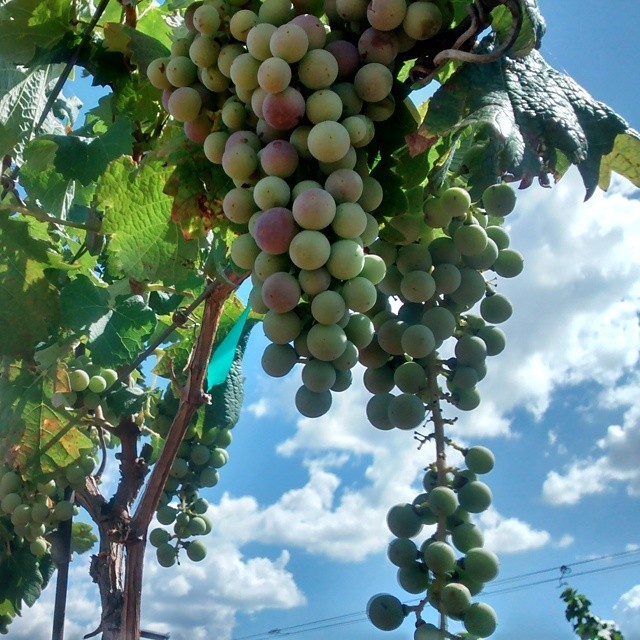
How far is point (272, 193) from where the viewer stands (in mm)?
981

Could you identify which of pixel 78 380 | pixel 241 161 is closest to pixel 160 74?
pixel 241 161

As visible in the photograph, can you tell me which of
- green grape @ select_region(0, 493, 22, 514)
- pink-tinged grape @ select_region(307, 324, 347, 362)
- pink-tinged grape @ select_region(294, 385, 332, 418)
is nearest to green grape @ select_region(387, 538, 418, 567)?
pink-tinged grape @ select_region(294, 385, 332, 418)

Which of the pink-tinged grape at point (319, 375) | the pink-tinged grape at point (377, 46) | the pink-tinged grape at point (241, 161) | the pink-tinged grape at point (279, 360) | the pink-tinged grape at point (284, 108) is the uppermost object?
the pink-tinged grape at point (377, 46)

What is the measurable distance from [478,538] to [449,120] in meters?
0.69

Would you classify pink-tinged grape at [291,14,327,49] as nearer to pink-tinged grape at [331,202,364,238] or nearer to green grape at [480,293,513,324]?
pink-tinged grape at [331,202,364,238]

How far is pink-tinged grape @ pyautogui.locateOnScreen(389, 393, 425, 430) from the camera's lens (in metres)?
1.28

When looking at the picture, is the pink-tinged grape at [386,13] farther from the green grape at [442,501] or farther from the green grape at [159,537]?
the green grape at [159,537]

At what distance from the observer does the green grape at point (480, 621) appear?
1236 mm

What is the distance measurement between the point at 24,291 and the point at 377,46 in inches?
45.6

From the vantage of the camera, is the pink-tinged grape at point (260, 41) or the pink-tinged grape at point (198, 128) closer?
the pink-tinged grape at point (260, 41)

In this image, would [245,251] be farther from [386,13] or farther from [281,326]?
[386,13]

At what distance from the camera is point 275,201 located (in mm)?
982

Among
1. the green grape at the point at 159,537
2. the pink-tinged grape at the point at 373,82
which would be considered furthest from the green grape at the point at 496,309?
the green grape at the point at 159,537

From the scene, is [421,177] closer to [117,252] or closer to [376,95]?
[376,95]
